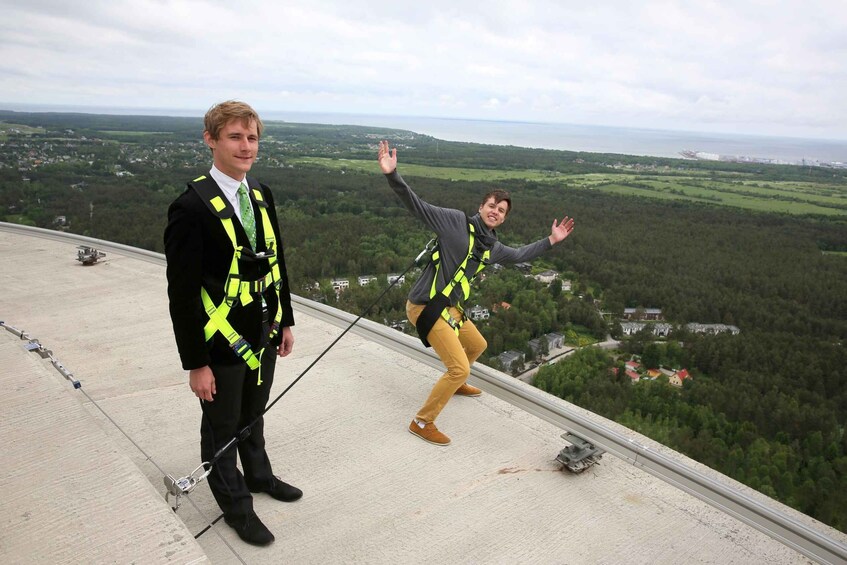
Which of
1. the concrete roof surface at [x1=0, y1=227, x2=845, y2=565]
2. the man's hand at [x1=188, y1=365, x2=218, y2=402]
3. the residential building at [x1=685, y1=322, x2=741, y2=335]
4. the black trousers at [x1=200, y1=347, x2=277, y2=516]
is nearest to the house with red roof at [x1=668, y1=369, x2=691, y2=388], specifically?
the residential building at [x1=685, y1=322, x2=741, y2=335]

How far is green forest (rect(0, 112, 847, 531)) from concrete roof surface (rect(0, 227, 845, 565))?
6.11 meters

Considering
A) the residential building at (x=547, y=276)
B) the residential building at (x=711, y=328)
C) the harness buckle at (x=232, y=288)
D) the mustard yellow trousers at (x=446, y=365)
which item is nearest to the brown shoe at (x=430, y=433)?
the mustard yellow trousers at (x=446, y=365)

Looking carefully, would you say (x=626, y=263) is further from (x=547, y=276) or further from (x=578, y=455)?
(x=578, y=455)

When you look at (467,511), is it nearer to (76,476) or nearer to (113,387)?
(76,476)

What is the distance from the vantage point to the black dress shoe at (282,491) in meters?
2.58

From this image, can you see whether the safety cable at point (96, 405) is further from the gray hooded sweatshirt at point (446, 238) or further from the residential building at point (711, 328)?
the residential building at point (711, 328)

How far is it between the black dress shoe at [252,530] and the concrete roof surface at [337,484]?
5 centimetres

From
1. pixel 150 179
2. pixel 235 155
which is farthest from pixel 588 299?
pixel 150 179

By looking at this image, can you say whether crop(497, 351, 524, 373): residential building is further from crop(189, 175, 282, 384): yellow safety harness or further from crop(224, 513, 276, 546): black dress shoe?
crop(189, 175, 282, 384): yellow safety harness

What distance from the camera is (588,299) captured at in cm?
3119

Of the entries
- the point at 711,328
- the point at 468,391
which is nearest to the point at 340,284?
the point at 711,328

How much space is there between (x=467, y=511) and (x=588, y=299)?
30.2 metres

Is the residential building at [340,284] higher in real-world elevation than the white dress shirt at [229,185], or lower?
lower

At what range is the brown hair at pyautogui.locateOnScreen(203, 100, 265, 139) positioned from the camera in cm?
187
